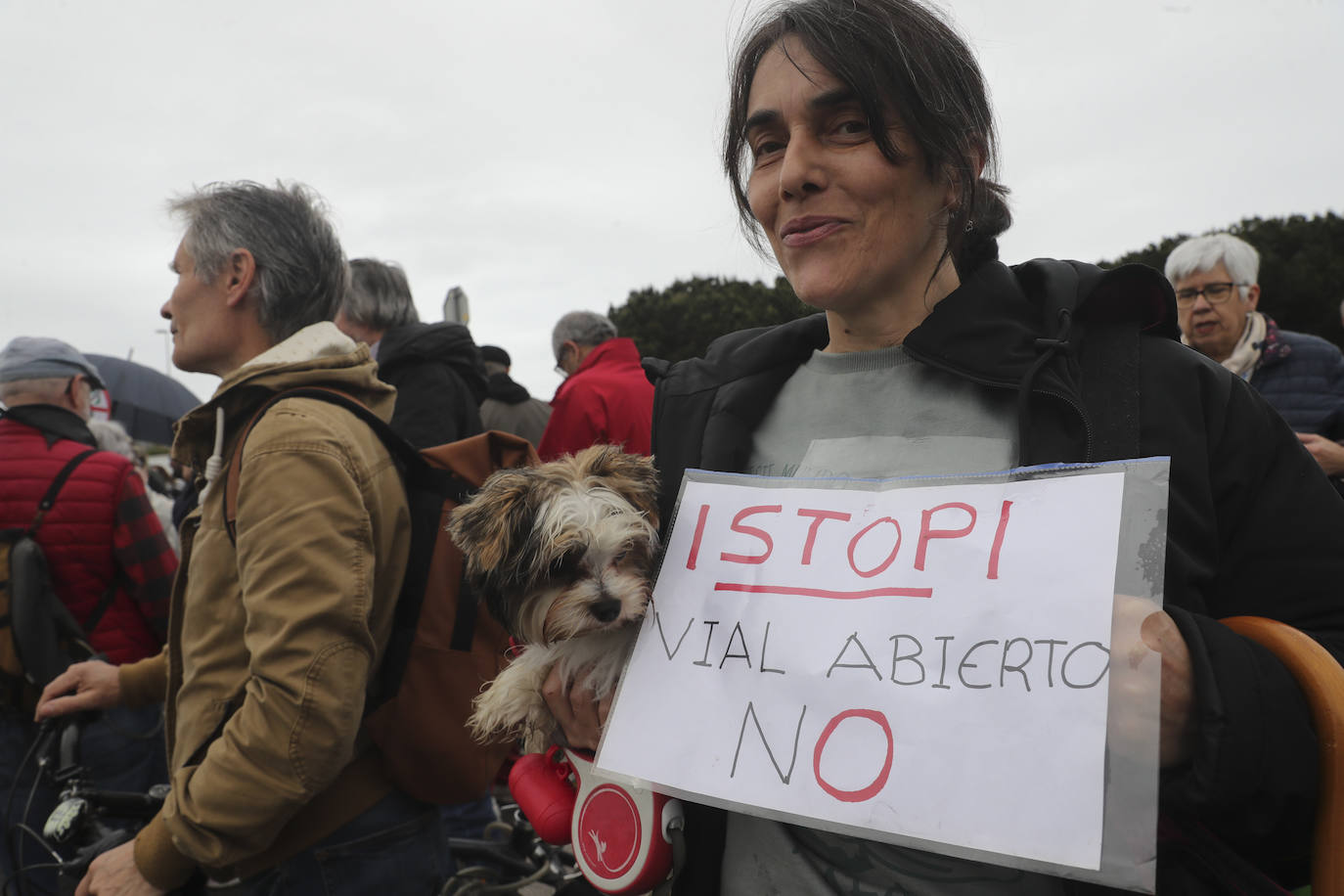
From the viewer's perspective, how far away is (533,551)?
188 centimetres

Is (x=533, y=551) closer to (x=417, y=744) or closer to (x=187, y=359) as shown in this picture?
(x=417, y=744)

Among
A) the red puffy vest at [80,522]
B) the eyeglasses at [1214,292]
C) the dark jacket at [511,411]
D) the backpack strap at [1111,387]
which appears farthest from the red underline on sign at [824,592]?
the dark jacket at [511,411]

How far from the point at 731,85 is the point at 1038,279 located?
0.83m

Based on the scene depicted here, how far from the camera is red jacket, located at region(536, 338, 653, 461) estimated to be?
207 inches

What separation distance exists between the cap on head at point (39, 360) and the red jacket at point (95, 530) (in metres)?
0.29

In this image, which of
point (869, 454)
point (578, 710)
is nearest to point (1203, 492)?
point (869, 454)

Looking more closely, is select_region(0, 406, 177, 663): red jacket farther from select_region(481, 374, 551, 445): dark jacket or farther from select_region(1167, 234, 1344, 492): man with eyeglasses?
select_region(1167, 234, 1344, 492): man with eyeglasses

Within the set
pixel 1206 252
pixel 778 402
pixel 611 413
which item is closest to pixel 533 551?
pixel 778 402

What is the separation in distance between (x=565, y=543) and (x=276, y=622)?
3.10 feet

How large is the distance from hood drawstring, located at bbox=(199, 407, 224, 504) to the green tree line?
54.4 ft

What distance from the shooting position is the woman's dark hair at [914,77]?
5.46 feet

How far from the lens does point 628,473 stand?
1.97 meters

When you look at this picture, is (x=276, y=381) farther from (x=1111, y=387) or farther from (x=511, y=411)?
(x=511, y=411)

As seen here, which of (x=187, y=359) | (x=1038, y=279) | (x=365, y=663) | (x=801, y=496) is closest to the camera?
(x=801, y=496)
